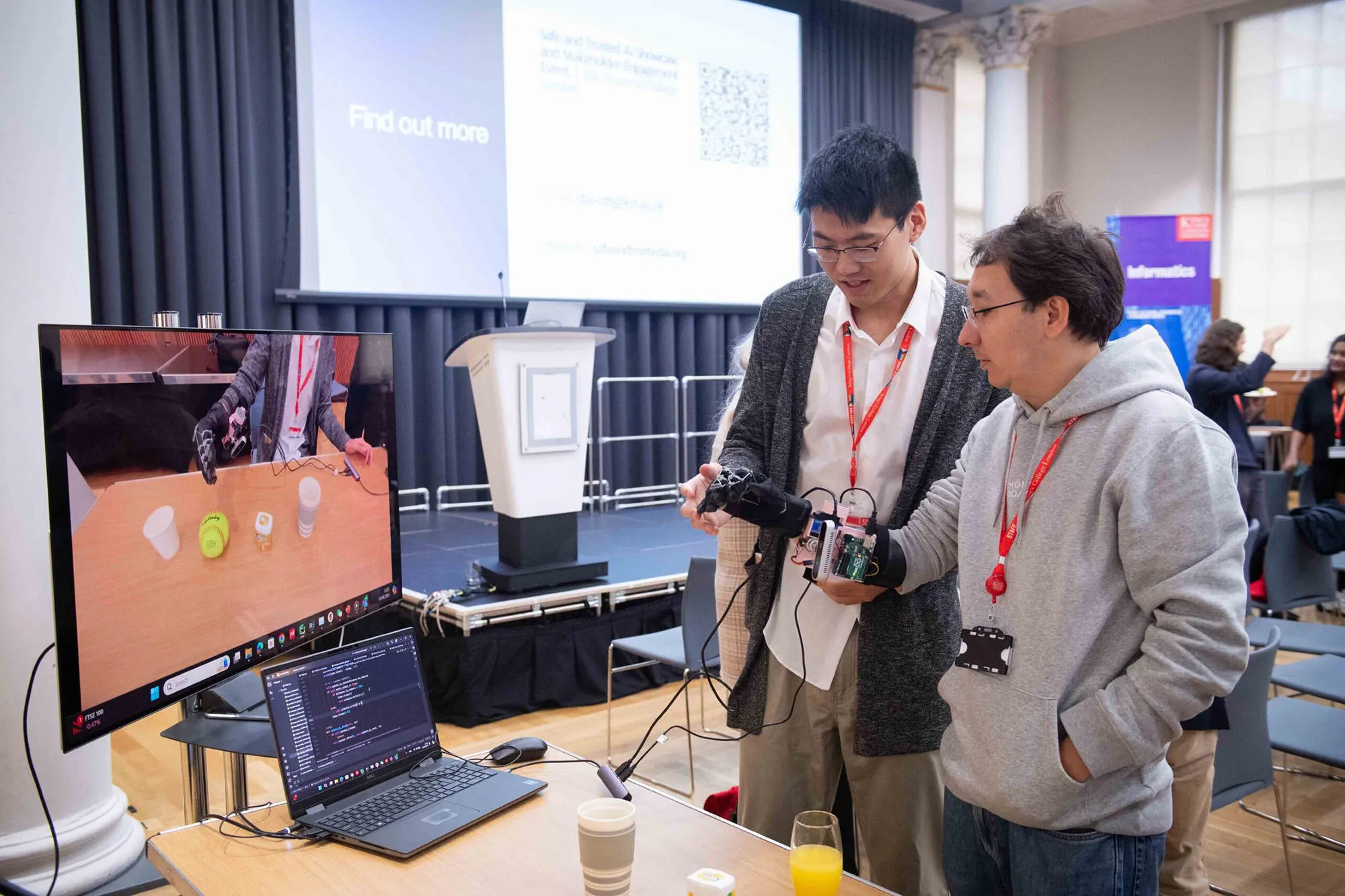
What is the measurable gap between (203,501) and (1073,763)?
1174 millimetres

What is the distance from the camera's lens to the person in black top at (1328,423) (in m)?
4.95

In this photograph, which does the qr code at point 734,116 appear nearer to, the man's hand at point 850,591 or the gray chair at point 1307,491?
the gray chair at point 1307,491

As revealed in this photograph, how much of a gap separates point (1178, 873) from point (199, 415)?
1.89 m

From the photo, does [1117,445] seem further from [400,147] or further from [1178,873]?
[400,147]

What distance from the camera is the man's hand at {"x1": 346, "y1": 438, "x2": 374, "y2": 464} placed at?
1.72 m

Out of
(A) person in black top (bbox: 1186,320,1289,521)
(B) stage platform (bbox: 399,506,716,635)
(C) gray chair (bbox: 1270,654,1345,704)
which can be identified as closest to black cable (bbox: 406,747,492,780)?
(B) stage platform (bbox: 399,506,716,635)

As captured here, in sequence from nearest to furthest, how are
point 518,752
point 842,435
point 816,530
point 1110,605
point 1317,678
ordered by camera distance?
point 1110,605 < point 816,530 < point 518,752 < point 842,435 < point 1317,678

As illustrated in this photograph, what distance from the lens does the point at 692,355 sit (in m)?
7.82

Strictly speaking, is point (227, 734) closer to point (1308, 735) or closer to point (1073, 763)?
point (1073, 763)

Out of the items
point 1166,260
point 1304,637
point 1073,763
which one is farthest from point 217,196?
point 1166,260

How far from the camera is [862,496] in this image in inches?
67.4

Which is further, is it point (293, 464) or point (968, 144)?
point (968, 144)

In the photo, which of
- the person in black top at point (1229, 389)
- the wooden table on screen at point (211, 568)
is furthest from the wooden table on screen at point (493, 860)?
the person in black top at point (1229, 389)

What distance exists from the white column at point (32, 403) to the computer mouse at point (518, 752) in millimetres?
1414
